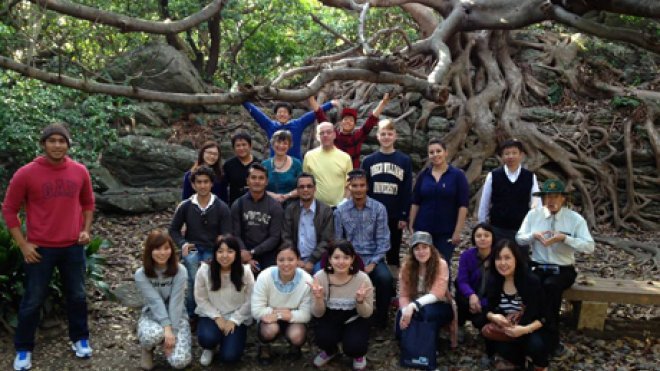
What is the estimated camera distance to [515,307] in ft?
15.5

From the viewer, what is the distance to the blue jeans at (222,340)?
4.74m

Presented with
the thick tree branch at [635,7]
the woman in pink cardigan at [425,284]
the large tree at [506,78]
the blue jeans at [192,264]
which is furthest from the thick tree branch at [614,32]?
the blue jeans at [192,264]

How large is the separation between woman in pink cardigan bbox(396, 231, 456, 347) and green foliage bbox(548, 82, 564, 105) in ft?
23.4

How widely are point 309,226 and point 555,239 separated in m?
2.12

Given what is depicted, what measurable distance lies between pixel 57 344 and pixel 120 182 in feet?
16.1

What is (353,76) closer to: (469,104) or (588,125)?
(469,104)

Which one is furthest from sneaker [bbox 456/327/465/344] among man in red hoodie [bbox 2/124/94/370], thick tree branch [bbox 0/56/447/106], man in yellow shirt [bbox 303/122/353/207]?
man in red hoodie [bbox 2/124/94/370]

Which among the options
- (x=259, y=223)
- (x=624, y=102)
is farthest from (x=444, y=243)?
(x=624, y=102)

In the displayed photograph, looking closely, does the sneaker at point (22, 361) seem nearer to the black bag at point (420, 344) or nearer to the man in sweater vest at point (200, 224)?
the man in sweater vest at point (200, 224)

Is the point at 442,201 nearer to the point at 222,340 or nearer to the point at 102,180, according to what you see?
the point at 222,340

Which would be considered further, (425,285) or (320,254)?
(320,254)

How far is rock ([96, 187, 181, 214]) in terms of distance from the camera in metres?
8.75

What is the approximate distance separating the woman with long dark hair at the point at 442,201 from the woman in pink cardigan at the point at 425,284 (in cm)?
53

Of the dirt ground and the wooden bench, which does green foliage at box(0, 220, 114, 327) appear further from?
the wooden bench
